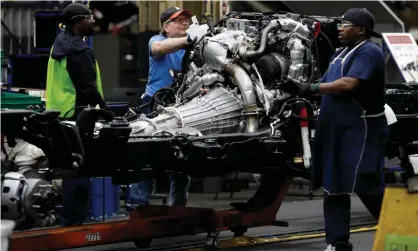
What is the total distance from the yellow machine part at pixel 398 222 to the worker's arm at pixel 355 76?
1.56 meters

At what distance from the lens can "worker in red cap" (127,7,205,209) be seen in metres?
11.3

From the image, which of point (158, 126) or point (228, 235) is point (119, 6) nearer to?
point (228, 235)

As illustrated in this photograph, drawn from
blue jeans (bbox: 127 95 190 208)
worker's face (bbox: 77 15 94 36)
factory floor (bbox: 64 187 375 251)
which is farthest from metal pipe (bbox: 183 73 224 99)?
factory floor (bbox: 64 187 375 251)

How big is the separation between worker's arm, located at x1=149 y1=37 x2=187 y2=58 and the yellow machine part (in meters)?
3.88

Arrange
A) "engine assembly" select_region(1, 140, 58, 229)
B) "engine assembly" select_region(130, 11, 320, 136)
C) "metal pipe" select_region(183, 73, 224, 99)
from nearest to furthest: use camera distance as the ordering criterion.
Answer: "engine assembly" select_region(1, 140, 58, 229), "engine assembly" select_region(130, 11, 320, 136), "metal pipe" select_region(183, 73, 224, 99)

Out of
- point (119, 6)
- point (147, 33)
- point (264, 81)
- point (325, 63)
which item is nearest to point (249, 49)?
point (264, 81)

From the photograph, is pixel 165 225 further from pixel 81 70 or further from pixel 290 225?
pixel 290 225

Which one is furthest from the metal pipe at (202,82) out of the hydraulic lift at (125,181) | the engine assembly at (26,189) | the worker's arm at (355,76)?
the engine assembly at (26,189)

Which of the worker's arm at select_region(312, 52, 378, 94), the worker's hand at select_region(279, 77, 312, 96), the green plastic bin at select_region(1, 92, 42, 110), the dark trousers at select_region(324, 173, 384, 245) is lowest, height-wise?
the dark trousers at select_region(324, 173, 384, 245)

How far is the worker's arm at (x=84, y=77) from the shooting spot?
9938 millimetres

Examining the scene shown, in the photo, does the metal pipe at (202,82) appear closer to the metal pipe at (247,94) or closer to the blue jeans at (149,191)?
the metal pipe at (247,94)

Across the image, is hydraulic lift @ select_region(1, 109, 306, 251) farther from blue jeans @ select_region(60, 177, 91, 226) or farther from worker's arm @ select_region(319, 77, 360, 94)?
worker's arm @ select_region(319, 77, 360, 94)

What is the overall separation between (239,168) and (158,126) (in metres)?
0.85

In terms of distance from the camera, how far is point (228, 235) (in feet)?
38.4
